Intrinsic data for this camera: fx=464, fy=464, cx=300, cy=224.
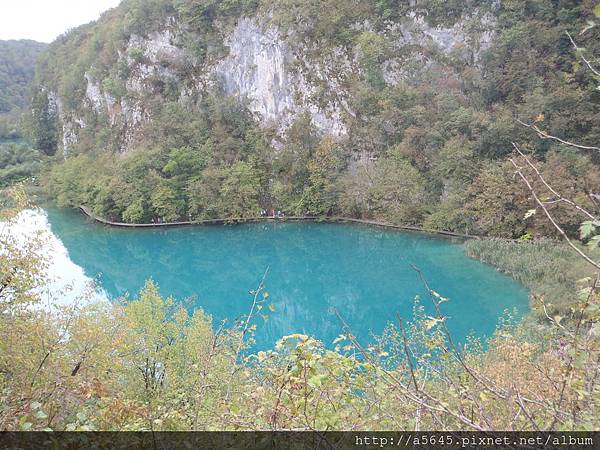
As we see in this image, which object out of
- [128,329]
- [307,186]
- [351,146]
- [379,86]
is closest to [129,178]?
[307,186]

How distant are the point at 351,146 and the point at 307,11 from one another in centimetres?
878

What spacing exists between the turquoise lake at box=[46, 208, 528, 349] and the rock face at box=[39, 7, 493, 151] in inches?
324

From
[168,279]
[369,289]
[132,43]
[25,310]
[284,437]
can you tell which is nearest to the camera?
[284,437]

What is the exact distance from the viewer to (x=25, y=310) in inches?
261

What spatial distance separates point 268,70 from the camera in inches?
1213

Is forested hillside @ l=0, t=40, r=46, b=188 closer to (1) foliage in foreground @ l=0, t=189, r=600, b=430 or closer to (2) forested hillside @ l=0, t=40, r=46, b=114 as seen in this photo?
(2) forested hillside @ l=0, t=40, r=46, b=114

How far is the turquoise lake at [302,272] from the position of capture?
14.9 meters

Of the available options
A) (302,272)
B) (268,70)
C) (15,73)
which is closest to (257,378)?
(302,272)

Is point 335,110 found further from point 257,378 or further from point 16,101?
point 16,101

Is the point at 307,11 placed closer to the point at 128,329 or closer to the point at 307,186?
the point at 307,186

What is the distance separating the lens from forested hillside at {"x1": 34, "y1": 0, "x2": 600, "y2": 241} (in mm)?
21953

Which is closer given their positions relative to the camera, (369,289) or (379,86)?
(369,289)

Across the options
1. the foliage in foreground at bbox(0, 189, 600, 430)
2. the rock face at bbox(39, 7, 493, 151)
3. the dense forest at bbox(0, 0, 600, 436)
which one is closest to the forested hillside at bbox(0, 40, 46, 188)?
the dense forest at bbox(0, 0, 600, 436)

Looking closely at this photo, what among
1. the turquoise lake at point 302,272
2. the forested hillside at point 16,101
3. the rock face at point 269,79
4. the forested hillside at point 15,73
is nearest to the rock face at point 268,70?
the rock face at point 269,79
